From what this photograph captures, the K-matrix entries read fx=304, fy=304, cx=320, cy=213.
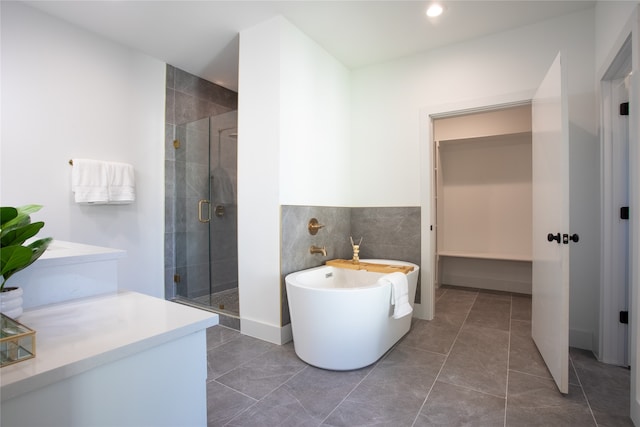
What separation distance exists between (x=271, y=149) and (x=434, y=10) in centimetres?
165

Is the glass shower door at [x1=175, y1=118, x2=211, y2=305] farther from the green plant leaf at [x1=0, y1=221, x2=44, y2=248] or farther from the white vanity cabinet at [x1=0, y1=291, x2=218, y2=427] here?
the green plant leaf at [x1=0, y1=221, x2=44, y2=248]

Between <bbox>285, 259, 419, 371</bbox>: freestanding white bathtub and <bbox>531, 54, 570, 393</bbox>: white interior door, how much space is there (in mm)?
968

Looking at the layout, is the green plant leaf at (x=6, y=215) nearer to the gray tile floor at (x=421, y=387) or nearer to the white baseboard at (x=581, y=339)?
the gray tile floor at (x=421, y=387)

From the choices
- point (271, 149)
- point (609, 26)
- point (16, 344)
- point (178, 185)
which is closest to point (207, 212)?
point (178, 185)

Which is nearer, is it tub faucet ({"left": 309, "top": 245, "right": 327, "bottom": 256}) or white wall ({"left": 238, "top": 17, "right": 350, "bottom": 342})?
white wall ({"left": 238, "top": 17, "right": 350, "bottom": 342})

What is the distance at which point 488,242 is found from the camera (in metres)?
4.12

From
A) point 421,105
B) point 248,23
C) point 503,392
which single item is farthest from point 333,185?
point 503,392

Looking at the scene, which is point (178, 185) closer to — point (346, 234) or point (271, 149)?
point (271, 149)

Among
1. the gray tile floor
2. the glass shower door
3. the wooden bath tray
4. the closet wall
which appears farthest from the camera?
the closet wall

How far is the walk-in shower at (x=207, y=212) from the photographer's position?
3137 mm

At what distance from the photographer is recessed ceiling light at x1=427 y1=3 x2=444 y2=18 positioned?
2.29 meters

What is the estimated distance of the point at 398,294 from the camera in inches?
84.0

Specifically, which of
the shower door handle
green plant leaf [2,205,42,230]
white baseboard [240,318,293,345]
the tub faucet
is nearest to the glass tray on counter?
green plant leaf [2,205,42,230]

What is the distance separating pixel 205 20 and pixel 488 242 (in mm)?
4113
